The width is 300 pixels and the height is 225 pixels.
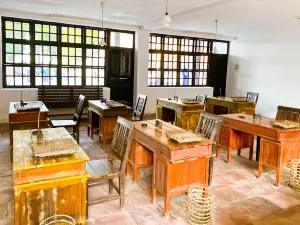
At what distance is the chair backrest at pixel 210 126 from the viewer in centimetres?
358

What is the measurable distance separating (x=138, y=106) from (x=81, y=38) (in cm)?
306

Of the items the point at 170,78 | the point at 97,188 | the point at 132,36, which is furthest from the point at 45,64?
the point at 97,188

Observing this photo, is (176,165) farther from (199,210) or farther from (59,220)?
(59,220)

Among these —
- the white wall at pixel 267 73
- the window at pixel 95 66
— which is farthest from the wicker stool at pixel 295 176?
the window at pixel 95 66

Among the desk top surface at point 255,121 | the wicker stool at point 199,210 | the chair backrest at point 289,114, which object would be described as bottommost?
the wicker stool at point 199,210

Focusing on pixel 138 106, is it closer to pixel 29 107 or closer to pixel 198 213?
pixel 29 107

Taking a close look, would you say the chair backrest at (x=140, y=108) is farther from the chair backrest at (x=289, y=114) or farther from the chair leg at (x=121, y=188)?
the chair leg at (x=121, y=188)

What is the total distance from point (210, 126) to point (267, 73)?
6.49 metres

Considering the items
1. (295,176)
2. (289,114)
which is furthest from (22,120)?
(289,114)

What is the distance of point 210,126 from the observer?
12.3 ft

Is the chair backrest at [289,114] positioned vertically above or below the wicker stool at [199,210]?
above

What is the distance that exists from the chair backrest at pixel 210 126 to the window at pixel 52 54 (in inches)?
193

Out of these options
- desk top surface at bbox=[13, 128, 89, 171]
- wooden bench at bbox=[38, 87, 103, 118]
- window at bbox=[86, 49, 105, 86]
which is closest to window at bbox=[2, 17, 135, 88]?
window at bbox=[86, 49, 105, 86]

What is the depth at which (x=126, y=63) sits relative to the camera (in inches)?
340
